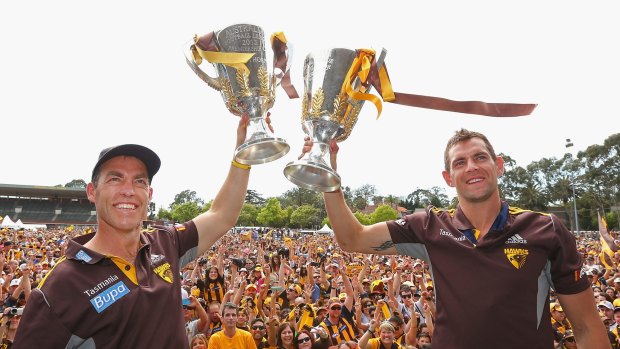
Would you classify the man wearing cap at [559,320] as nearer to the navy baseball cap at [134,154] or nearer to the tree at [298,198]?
the navy baseball cap at [134,154]

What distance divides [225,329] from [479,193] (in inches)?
195

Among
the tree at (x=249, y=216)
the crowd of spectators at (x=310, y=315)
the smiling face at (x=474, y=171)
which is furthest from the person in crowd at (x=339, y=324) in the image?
the tree at (x=249, y=216)

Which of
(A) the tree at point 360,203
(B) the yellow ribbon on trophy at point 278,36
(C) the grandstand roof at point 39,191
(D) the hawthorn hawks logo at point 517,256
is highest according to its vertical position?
(A) the tree at point 360,203

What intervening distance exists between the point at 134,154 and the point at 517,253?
74.0 inches

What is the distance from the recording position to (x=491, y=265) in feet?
6.93

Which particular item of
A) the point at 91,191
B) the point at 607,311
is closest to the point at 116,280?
the point at 91,191

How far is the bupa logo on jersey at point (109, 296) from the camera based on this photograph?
1.89 meters

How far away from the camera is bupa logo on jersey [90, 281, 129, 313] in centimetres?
189

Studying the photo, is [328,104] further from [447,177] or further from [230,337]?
[230,337]

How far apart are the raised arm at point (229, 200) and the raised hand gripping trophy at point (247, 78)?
8cm

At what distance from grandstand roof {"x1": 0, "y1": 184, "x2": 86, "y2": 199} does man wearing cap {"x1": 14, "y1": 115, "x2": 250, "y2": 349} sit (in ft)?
244

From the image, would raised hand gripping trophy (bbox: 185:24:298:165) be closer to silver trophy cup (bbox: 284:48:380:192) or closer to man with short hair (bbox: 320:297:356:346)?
silver trophy cup (bbox: 284:48:380:192)

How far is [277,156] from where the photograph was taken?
105 inches

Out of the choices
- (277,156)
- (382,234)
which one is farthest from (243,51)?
(382,234)
